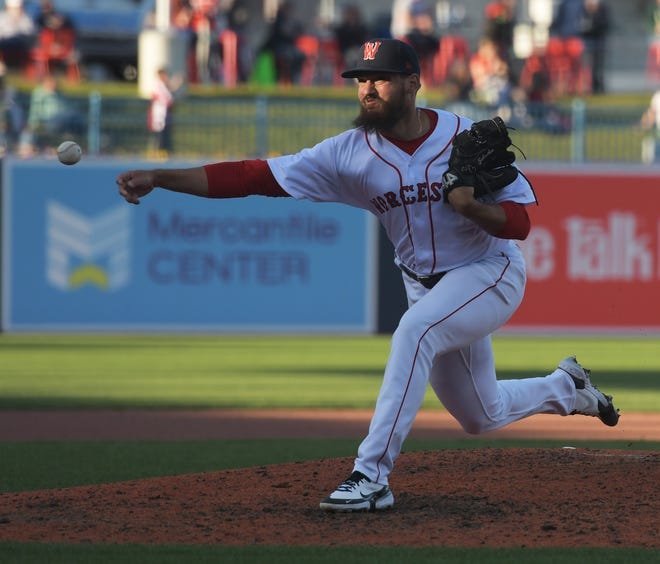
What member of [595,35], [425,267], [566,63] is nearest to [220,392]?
[425,267]

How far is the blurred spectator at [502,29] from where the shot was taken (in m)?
22.7

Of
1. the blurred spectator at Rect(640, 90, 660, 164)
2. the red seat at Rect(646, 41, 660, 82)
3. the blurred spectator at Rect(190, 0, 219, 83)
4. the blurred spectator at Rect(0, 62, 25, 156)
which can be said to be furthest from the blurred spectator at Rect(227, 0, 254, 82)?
the red seat at Rect(646, 41, 660, 82)

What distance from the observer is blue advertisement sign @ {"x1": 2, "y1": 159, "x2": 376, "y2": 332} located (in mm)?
16719

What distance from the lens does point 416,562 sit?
4934 mm

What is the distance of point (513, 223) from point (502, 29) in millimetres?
17715

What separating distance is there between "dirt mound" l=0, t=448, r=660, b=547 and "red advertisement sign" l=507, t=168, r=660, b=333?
10501 millimetres

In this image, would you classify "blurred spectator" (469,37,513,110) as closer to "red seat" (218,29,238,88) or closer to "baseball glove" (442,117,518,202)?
"red seat" (218,29,238,88)

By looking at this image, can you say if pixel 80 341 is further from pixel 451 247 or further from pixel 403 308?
pixel 451 247

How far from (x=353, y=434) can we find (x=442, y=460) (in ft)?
7.52

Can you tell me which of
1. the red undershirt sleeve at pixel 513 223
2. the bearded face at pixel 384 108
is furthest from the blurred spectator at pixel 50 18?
the red undershirt sleeve at pixel 513 223

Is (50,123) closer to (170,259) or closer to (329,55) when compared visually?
(170,259)

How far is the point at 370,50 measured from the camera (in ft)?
19.8

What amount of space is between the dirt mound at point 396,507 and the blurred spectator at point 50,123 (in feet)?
38.2

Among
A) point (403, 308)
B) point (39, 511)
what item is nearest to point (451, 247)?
point (39, 511)
